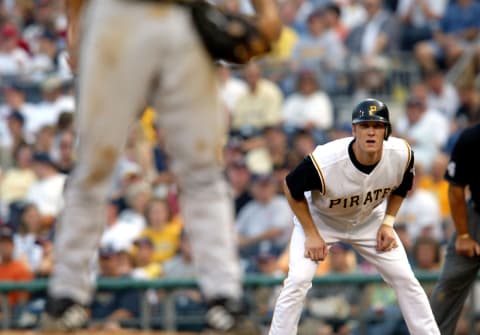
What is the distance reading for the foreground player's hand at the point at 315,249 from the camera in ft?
25.1

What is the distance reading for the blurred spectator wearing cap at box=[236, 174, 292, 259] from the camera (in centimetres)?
1193

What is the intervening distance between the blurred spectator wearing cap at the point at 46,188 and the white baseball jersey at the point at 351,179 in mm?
5921

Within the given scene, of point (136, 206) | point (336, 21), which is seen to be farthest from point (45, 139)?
point (336, 21)

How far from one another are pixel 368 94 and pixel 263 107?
1.37m

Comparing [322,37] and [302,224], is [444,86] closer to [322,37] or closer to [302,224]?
[322,37]

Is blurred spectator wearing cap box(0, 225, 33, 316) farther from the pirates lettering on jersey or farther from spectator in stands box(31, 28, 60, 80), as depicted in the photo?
the pirates lettering on jersey

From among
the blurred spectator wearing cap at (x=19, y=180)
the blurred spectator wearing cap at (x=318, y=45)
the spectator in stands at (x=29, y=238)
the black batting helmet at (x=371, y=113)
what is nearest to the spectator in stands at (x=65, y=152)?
the blurred spectator wearing cap at (x=19, y=180)

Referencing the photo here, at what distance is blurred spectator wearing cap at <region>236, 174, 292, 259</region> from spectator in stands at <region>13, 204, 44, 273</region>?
2235 millimetres

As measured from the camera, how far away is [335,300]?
10555 millimetres

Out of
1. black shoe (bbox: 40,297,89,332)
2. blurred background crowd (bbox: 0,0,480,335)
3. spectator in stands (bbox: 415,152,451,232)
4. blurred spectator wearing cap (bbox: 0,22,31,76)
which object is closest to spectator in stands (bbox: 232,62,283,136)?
blurred background crowd (bbox: 0,0,480,335)

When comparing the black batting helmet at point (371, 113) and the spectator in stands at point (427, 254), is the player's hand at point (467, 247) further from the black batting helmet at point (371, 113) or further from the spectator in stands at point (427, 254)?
the spectator in stands at point (427, 254)

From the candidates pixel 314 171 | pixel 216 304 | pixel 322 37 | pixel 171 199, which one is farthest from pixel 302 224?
pixel 322 37

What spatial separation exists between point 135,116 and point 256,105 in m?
9.45

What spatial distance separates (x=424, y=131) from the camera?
13320mm
